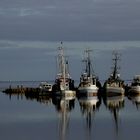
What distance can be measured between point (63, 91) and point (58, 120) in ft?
158

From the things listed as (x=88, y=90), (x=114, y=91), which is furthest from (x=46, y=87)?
(x=114, y=91)

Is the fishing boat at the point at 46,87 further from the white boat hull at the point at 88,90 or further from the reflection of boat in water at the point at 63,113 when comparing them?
the reflection of boat in water at the point at 63,113

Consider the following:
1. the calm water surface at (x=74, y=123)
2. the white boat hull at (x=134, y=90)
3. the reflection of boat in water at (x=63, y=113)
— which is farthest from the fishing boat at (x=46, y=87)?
the calm water surface at (x=74, y=123)

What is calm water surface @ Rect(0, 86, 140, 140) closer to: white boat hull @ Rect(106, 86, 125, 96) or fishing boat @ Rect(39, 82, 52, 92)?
fishing boat @ Rect(39, 82, 52, 92)

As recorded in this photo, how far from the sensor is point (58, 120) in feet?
278

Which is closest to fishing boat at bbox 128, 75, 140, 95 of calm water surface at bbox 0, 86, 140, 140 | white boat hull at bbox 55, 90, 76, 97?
white boat hull at bbox 55, 90, 76, 97

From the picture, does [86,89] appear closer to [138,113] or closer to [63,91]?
[63,91]

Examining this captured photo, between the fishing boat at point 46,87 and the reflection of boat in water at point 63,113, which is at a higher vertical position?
the fishing boat at point 46,87

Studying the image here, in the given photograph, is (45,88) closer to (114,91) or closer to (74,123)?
(114,91)

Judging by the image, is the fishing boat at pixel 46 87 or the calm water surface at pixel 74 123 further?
the fishing boat at pixel 46 87

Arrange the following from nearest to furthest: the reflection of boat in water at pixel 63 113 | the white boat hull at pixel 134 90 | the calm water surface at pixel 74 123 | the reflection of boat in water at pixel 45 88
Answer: the calm water surface at pixel 74 123, the reflection of boat in water at pixel 63 113, the reflection of boat in water at pixel 45 88, the white boat hull at pixel 134 90

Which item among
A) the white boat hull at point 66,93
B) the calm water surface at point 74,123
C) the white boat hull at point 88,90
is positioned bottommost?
the calm water surface at point 74,123

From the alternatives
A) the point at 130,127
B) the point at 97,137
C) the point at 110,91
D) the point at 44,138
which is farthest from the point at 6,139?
the point at 110,91

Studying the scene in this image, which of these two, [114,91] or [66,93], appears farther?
[114,91]
